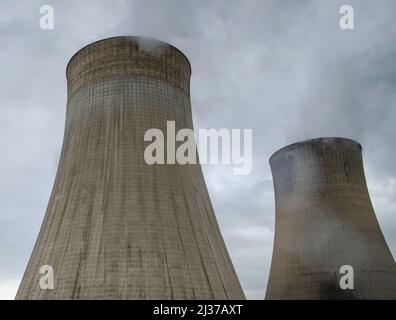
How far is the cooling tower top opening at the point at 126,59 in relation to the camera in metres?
8.79

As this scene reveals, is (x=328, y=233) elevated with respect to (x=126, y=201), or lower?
elevated

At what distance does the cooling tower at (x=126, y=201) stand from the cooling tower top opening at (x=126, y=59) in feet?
0.06

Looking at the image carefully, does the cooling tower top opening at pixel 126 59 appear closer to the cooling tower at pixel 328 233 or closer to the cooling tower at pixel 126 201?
the cooling tower at pixel 126 201

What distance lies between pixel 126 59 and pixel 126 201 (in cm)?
276

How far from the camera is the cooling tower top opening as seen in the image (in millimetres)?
8789

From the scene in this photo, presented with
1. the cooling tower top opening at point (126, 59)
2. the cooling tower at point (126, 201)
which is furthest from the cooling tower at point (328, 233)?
the cooling tower top opening at point (126, 59)

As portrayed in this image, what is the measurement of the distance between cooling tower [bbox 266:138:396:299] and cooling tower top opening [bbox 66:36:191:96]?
562cm

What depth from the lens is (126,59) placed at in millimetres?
8789

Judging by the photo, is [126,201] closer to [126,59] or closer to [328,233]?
[126,59]

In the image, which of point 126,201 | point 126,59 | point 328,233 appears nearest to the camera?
point 126,201

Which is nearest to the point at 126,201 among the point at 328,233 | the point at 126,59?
the point at 126,59
